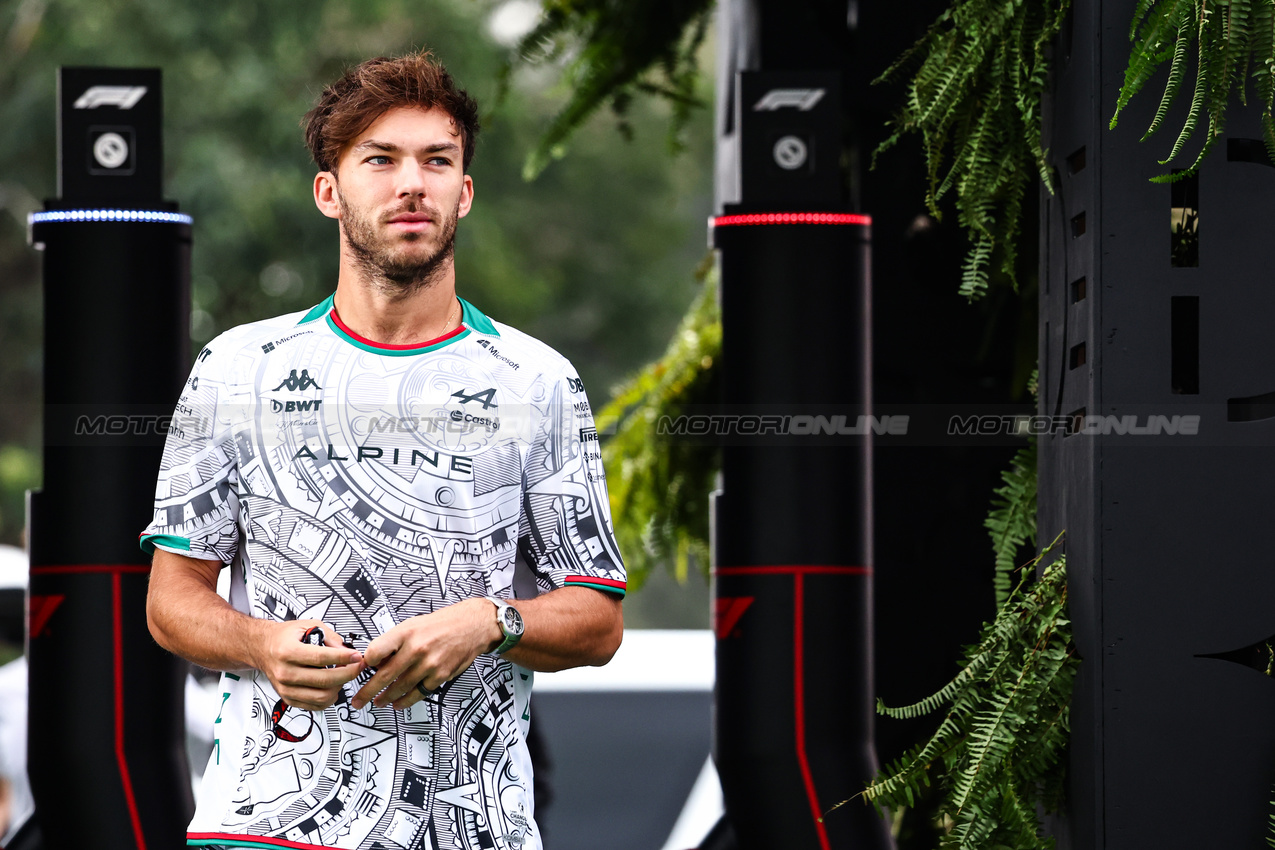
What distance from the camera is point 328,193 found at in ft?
7.61

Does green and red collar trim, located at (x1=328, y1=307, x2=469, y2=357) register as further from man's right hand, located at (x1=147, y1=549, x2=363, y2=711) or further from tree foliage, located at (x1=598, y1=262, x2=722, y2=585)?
tree foliage, located at (x1=598, y1=262, x2=722, y2=585)

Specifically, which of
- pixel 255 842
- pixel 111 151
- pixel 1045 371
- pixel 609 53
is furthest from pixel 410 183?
pixel 609 53

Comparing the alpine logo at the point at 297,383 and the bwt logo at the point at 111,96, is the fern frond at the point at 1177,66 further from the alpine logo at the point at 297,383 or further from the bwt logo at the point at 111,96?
the bwt logo at the point at 111,96

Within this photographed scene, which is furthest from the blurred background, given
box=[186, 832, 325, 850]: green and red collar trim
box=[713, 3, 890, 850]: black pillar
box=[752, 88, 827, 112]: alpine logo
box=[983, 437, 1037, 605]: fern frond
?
box=[186, 832, 325, 850]: green and red collar trim

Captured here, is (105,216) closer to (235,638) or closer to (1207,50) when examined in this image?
(235,638)

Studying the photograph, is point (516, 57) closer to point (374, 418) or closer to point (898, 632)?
point (898, 632)

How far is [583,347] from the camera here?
62.7 ft

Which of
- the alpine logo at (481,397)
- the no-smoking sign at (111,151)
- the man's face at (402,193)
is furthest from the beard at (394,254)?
the no-smoking sign at (111,151)

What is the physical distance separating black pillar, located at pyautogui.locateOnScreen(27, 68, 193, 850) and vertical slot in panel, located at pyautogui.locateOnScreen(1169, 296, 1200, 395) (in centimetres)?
207

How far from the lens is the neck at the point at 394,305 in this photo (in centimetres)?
224

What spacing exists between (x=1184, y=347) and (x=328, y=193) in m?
1.57

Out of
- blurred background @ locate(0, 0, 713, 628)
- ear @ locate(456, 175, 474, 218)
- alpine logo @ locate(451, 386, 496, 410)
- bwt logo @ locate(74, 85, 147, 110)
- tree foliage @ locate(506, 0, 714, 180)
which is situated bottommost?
alpine logo @ locate(451, 386, 496, 410)

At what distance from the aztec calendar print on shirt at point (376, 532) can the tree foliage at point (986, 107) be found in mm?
1101

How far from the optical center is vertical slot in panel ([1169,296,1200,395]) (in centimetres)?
288
